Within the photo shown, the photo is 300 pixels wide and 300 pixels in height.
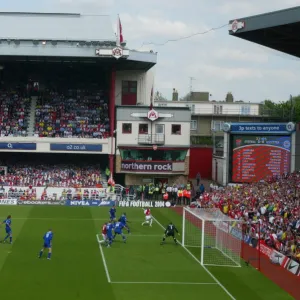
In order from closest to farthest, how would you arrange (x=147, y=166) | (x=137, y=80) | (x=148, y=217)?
(x=148, y=217), (x=147, y=166), (x=137, y=80)

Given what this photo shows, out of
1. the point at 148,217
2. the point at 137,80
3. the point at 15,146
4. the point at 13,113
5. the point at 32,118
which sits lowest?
the point at 148,217

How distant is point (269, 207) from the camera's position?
120 feet

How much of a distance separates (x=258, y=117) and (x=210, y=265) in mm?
42474

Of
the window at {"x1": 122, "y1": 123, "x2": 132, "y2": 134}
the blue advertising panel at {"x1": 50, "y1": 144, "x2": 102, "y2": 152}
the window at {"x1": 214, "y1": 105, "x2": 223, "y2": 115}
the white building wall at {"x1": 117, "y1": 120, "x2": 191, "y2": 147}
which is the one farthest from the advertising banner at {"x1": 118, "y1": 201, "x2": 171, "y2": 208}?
the window at {"x1": 214, "y1": 105, "x2": 223, "y2": 115}

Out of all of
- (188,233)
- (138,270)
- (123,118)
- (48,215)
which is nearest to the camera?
(138,270)

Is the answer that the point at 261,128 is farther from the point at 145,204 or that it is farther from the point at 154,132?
the point at 145,204

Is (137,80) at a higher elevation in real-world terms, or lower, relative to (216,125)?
higher

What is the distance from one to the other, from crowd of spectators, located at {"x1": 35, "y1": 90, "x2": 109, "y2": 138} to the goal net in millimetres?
25438

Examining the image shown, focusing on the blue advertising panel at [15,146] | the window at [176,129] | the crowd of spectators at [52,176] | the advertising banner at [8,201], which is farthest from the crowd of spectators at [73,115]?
the advertising banner at [8,201]

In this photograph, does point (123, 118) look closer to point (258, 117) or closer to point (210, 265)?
point (258, 117)

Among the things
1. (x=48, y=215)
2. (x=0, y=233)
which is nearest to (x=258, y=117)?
(x=48, y=215)

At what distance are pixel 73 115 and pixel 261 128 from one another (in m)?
19.8

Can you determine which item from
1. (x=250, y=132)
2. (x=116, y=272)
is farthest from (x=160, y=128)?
(x=116, y=272)

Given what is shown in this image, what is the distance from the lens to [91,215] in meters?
44.3
